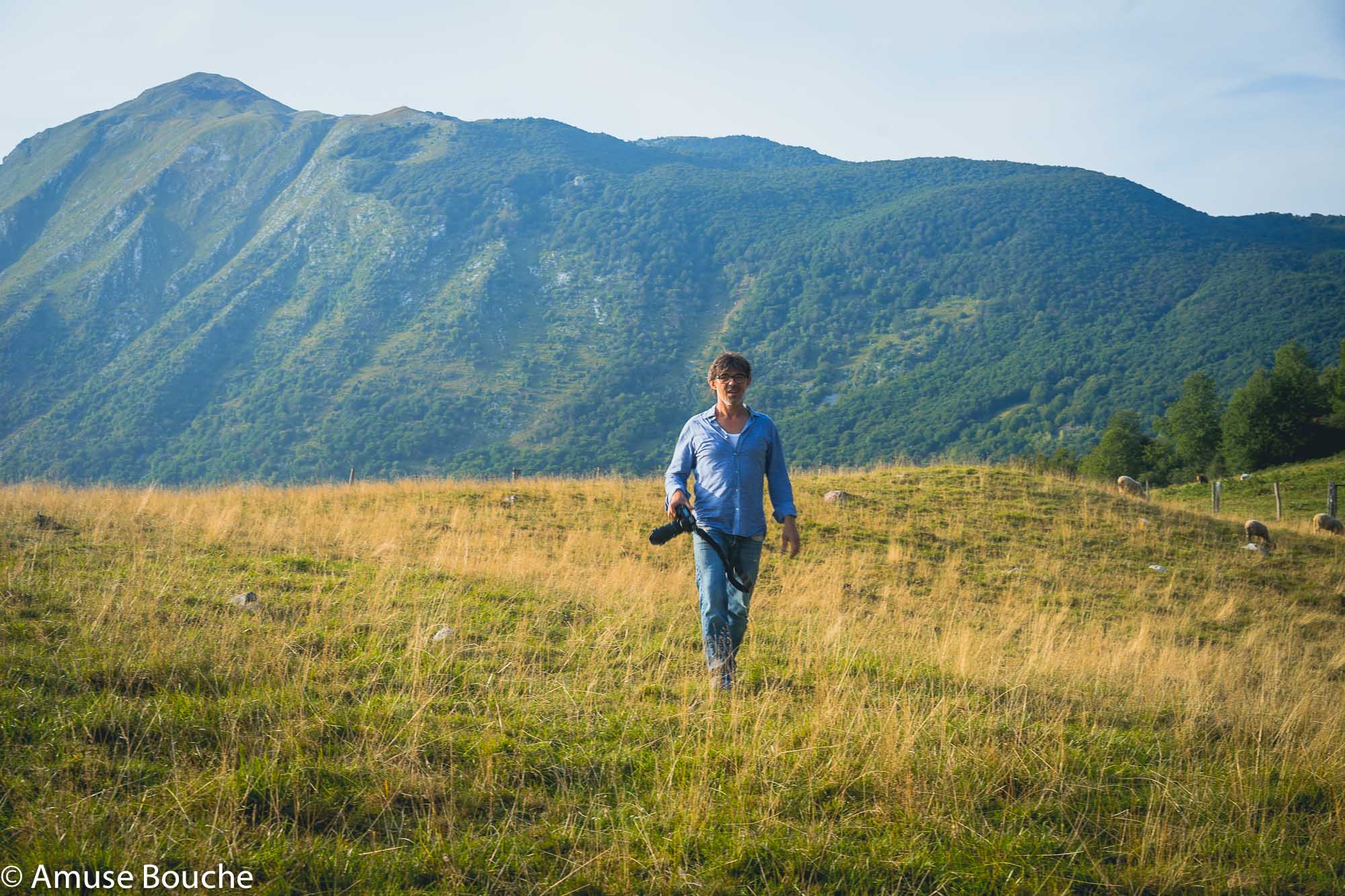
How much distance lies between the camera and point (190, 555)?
777cm

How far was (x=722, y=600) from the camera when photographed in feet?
15.6

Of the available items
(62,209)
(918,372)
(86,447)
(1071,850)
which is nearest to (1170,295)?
(918,372)

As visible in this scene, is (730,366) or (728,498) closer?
(728,498)

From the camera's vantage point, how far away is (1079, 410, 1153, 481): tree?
57.7 m

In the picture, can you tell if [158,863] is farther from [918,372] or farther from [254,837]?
[918,372]

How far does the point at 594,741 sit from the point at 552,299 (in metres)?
126

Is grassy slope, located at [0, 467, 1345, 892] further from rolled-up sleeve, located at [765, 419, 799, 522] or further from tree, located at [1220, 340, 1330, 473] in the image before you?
tree, located at [1220, 340, 1330, 473]

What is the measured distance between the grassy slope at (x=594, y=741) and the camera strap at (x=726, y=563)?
0.71 m

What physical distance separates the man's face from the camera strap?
0.87 m

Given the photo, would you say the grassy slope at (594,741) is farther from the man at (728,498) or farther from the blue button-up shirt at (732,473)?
the blue button-up shirt at (732,473)

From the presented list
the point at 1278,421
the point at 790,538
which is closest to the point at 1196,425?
the point at 1278,421

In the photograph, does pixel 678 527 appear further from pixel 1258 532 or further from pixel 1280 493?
pixel 1280 493

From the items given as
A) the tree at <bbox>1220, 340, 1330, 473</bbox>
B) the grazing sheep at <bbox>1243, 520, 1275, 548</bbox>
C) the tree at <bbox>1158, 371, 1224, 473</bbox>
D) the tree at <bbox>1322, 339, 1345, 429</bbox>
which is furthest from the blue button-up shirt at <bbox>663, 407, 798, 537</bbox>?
the tree at <bbox>1158, 371, 1224, 473</bbox>

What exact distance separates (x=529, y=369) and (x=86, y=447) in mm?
55174
